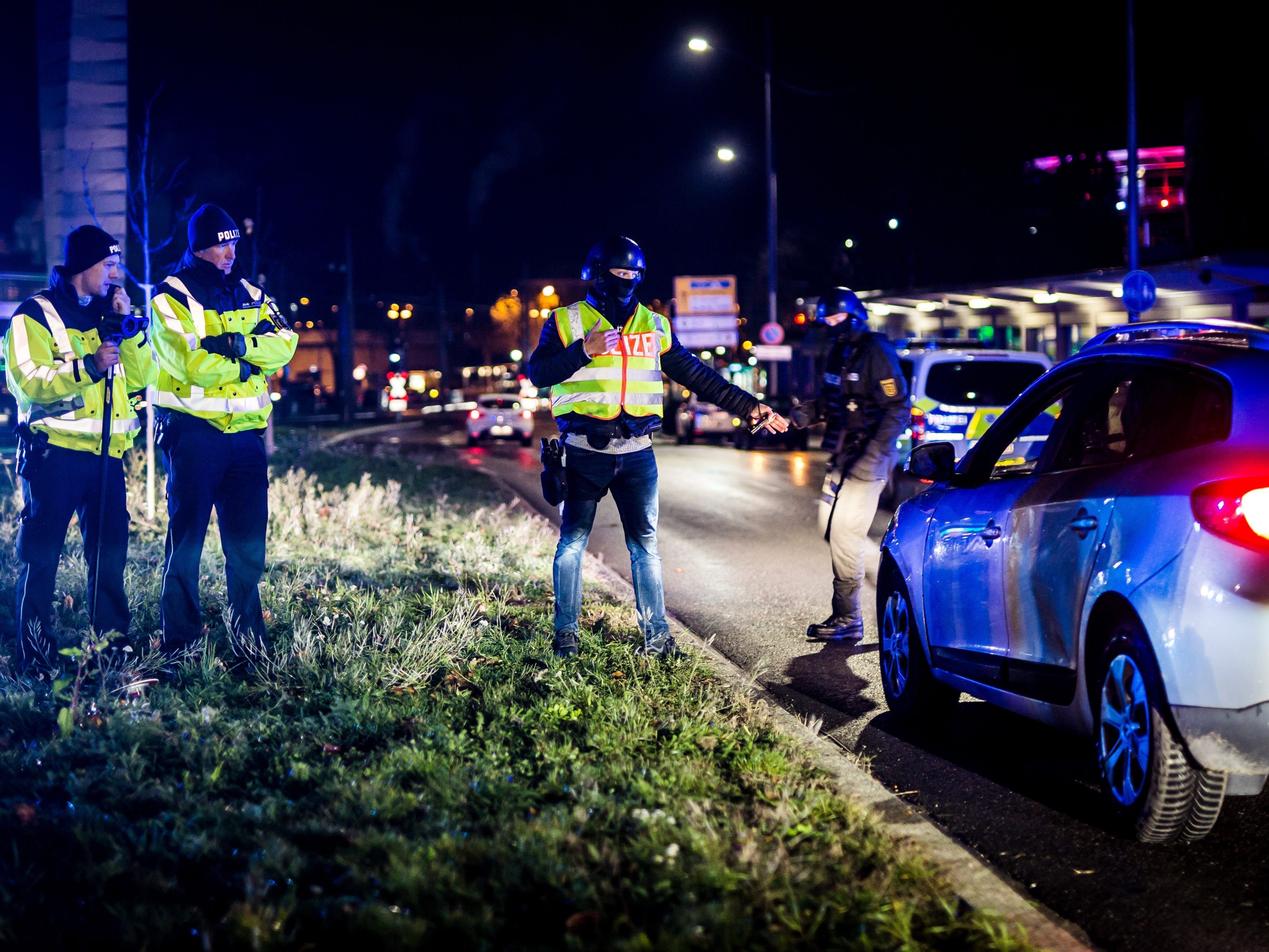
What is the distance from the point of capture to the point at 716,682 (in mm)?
5719

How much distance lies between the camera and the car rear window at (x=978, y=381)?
1348 centimetres

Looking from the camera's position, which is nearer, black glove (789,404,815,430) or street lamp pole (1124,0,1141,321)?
black glove (789,404,815,430)

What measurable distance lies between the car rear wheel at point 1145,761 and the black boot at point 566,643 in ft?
8.82

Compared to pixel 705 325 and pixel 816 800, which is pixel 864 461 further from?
pixel 705 325

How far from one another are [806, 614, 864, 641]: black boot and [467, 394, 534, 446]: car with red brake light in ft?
101

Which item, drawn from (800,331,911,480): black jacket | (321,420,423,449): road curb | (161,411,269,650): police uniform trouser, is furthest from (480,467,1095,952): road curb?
(321,420,423,449): road curb

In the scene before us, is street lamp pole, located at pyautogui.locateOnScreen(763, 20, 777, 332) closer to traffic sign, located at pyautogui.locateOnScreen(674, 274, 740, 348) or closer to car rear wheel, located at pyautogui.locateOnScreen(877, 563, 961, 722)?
traffic sign, located at pyautogui.locateOnScreen(674, 274, 740, 348)

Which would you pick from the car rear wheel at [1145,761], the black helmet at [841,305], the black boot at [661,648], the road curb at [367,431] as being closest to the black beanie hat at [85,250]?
the black boot at [661,648]

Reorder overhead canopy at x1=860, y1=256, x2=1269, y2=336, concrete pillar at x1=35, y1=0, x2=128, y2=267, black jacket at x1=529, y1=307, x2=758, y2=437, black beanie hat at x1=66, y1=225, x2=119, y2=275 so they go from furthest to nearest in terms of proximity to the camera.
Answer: overhead canopy at x1=860, y1=256, x2=1269, y2=336 < concrete pillar at x1=35, y1=0, x2=128, y2=267 < black jacket at x1=529, y1=307, x2=758, y2=437 < black beanie hat at x1=66, y1=225, x2=119, y2=275

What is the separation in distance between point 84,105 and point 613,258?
6445 mm

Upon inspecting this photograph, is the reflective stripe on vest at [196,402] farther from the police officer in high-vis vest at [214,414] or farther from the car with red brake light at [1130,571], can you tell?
the car with red brake light at [1130,571]

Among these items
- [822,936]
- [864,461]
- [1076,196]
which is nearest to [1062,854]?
[822,936]

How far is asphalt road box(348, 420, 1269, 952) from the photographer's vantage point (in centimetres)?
351

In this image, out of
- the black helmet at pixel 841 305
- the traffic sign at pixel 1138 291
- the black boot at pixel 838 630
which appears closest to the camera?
the black boot at pixel 838 630
